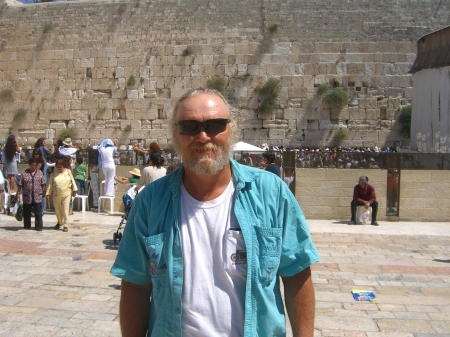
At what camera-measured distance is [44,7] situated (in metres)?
19.2

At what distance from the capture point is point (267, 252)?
6.01ft

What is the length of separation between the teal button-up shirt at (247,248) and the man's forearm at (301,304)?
40mm

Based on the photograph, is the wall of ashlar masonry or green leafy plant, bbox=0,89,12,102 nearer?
the wall of ashlar masonry

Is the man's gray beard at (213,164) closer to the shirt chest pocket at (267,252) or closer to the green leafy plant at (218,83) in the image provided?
the shirt chest pocket at (267,252)

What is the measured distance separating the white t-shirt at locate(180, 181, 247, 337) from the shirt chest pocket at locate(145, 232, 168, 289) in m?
0.08

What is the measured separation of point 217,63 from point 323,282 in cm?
1342

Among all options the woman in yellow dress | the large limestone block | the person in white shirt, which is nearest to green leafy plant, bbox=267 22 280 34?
the large limestone block

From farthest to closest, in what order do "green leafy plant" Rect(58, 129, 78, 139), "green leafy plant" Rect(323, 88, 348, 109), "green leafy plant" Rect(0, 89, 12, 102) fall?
1. "green leafy plant" Rect(0, 89, 12, 102)
2. "green leafy plant" Rect(58, 129, 78, 139)
3. "green leafy plant" Rect(323, 88, 348, 109)

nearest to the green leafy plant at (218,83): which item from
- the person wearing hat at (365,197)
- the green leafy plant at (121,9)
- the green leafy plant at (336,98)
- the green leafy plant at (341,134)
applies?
the green leafy plant at (336,98)

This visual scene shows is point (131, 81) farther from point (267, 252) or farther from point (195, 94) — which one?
point (267, 252)

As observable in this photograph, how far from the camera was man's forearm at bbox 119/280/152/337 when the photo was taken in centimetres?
196

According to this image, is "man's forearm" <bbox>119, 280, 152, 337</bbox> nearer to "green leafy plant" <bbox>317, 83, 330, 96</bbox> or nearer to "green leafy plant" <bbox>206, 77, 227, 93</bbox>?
"green leafy plant" <bbox>206, 77, 227, 93</bbox>

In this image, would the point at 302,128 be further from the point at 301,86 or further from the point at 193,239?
the point at 193,239

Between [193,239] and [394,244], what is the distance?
5.93 meters
